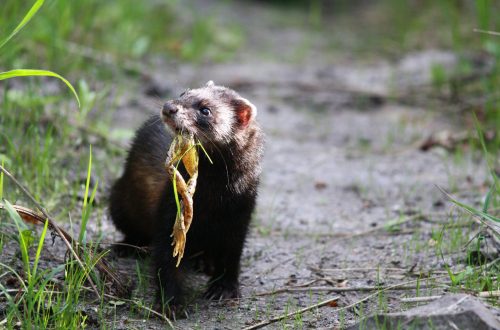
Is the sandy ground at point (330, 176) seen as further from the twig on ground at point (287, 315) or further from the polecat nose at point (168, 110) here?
the polecat nose at point (168, 110)

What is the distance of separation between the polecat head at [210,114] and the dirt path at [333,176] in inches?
37.5

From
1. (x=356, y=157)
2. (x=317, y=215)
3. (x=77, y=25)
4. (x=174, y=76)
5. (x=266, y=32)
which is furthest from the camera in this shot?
(x=266, y=32)

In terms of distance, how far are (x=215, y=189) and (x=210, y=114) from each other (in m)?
0.40

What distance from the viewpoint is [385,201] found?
5.74 m

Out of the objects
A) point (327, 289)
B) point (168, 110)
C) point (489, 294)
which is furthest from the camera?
point (327, 289)

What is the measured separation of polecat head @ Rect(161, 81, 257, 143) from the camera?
3.69 meters

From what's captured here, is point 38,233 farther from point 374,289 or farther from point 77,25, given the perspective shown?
point 77,25

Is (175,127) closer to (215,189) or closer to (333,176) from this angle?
(215,189)

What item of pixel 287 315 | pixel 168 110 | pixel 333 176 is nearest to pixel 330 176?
pixel 333 176

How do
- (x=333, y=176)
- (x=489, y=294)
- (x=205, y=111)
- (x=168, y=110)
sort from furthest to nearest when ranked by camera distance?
(x=333, y=176) < (x=205, y=111) < (x=168, y=110) < (x=489, y=294)

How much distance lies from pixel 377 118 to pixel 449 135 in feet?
3.64

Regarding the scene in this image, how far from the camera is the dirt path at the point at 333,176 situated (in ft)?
13.6

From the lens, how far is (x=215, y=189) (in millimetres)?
3926

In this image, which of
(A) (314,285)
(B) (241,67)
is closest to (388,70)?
(B) (241,67)
